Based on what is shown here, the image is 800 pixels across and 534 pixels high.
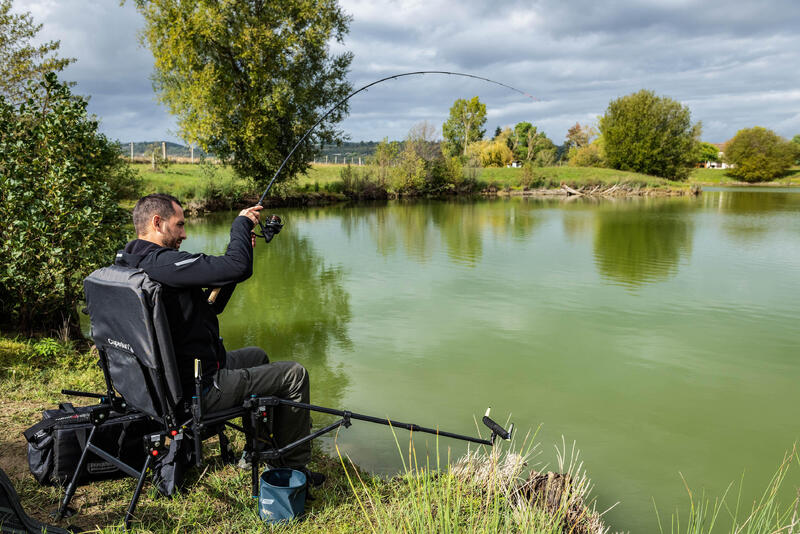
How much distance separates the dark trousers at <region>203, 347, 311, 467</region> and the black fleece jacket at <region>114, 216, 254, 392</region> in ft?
0.32

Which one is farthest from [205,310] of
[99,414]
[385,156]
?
[385,156]

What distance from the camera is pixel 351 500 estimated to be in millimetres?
3086

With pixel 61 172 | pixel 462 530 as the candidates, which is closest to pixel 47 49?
pixel 61 172

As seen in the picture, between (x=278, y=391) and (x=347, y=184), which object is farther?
(x=347, y=184)

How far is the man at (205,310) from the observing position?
2.63m

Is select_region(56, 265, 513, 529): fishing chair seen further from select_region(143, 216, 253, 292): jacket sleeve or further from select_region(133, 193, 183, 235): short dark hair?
select_region(133, 193, 183, 235): short dark hair

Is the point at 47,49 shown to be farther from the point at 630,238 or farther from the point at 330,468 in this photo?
the point at 630,238

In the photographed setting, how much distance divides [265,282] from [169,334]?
8.07 metres

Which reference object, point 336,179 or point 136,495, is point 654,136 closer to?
point 336,179

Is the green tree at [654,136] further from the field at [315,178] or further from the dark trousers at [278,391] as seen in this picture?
the dark trousers at [278,391]

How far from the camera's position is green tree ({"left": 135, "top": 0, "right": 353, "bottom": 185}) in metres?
22.0

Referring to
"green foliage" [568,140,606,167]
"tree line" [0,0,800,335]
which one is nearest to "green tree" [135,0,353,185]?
"tree line" [0,0,800,335]

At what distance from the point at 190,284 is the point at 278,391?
0.77 m

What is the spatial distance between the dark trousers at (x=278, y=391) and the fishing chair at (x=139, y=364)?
0.09 metres
